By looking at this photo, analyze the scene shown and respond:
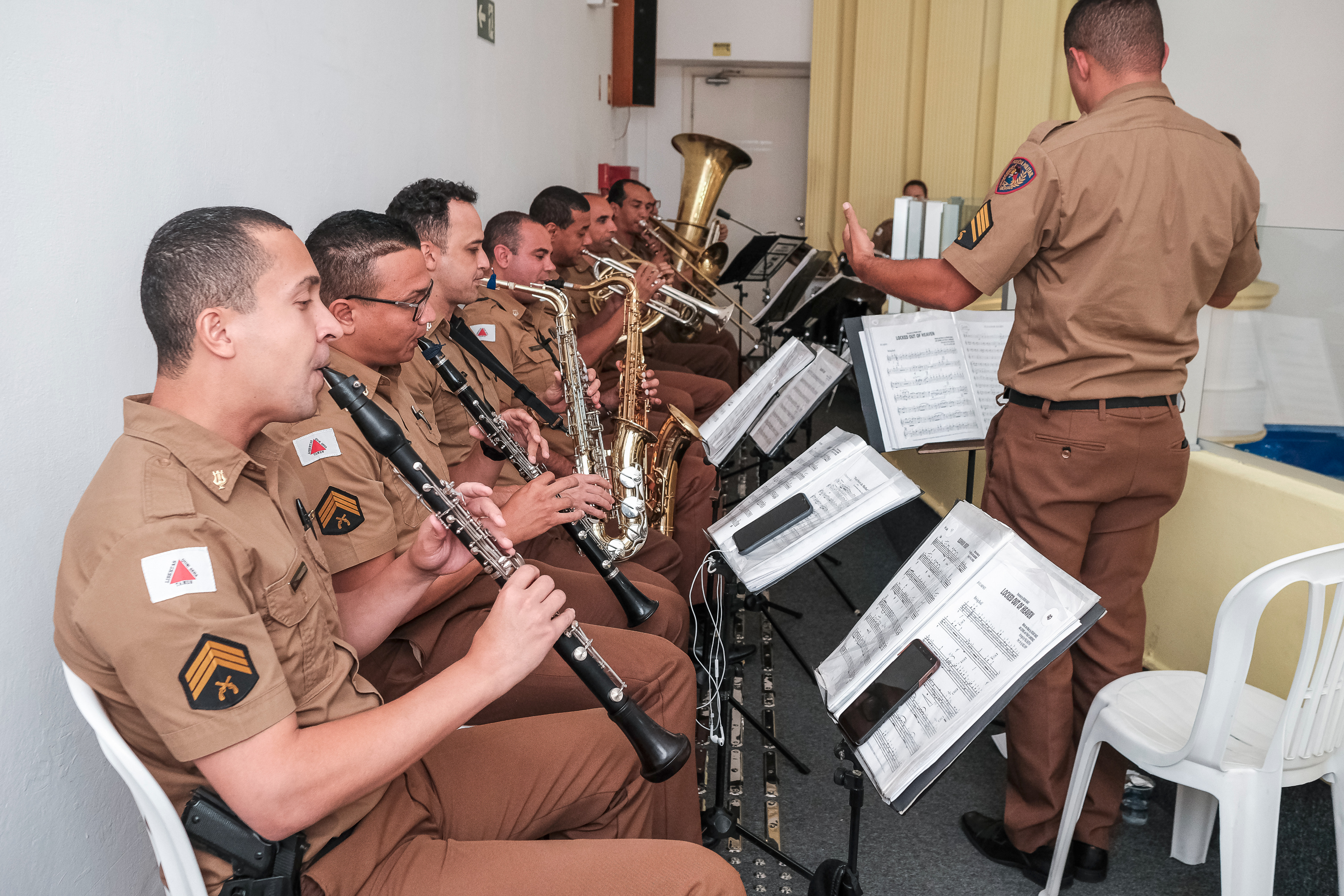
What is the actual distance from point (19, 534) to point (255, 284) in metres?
0.54

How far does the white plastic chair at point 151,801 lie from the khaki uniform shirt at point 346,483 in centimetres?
62

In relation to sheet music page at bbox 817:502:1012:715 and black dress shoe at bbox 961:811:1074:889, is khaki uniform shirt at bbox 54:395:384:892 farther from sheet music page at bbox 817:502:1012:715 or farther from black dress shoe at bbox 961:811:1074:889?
black dress shoe at bbox 961:811:1074:889

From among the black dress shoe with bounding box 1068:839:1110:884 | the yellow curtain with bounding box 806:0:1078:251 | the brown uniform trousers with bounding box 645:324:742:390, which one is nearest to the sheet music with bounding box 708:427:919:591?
the black dress shoe with bounding box 1068:839:1110:884

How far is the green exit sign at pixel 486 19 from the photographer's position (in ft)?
12.7

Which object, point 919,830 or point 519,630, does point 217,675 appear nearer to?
point 519,630

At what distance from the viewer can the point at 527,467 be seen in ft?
7.68

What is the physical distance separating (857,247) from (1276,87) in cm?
457

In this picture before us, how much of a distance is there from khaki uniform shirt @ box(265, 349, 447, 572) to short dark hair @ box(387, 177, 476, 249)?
0.83 meters

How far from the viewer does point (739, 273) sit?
610cm

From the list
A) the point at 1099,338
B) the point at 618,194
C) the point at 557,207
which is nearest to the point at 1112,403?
the point at 1099,338

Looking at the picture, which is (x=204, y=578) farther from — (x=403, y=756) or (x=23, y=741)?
(x=23, y=741)

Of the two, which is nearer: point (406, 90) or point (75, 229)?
point (75, 229)

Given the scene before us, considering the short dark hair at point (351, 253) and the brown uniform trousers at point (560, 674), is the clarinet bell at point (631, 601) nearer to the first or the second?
the brown uniform trousers at point (560, 674)

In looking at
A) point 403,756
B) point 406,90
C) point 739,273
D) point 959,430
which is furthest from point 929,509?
point 403,756
